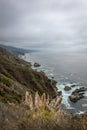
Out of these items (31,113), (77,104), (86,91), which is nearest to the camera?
(31,113)

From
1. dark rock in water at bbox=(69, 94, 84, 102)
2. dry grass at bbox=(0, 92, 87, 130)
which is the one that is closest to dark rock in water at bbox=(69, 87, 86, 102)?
dark rock in water at bbox=(69, 94, 84, 102)

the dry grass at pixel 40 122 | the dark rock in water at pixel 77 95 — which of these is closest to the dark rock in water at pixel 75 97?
the dark rock in water at pixel 77 95

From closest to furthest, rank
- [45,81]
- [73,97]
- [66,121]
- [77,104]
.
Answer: [66,121]
[77,104]
[73,97]
[45,81]

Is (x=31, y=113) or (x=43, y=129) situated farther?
(x=31, y=113)

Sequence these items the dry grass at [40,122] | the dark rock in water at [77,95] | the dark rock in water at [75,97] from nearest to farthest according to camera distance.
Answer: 1. the dry grass at [40,122]
2. the dark rock in water at [75,97]
3. the dark rock in water at [77,95]

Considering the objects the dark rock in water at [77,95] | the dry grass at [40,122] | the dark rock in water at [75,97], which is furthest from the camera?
the dark rock in water at [77,95]

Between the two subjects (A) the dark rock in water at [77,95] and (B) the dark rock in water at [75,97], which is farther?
(A) the dark rock in water at [77,95]

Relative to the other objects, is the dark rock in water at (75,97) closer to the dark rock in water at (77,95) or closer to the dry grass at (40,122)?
the dark rock in water at (77,95)

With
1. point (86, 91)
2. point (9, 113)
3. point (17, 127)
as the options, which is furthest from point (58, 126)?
point (86, 91)

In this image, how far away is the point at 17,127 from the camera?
5.93 meters

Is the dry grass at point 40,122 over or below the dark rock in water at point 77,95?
over

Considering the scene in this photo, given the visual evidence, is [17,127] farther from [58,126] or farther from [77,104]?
[77,104]

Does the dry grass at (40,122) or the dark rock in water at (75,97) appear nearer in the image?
the dry grass at (40,122)

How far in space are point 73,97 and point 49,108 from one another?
52.8 m
